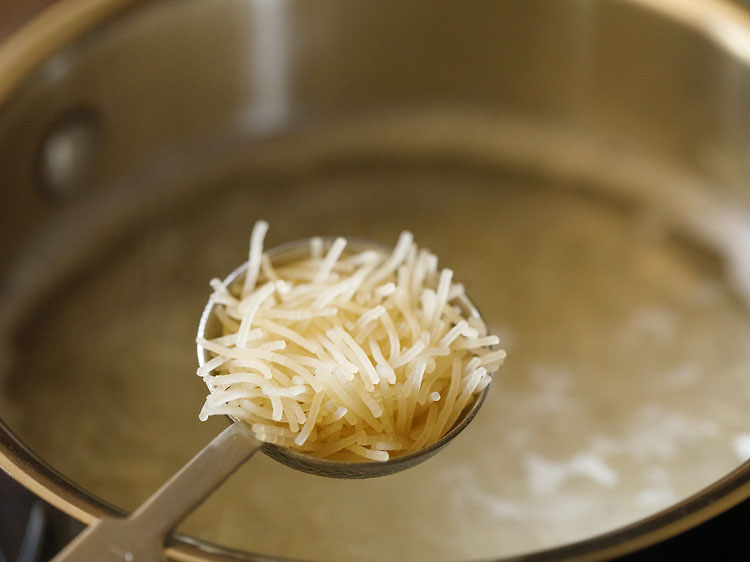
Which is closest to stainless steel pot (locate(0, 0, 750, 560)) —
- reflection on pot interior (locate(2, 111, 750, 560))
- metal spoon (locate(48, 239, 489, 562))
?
reflection on pot interior (locate(2, 111, 750, 560))

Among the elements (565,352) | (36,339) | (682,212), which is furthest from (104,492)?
(682,212)

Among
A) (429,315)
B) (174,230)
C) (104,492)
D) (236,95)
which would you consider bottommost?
(104,492)

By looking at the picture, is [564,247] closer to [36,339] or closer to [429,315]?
[429,315]

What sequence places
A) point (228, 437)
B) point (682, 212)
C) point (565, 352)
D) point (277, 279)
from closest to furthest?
1. point (228, 437)
2. point (277, 279)
3. point (565, 352)
4. point (682, 212)

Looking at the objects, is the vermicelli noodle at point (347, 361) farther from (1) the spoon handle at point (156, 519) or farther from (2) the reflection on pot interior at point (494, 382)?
(2) the reflection on pot interior at point (494, 382)

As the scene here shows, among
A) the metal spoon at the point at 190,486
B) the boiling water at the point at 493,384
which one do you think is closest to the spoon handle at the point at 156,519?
the metal spoon at the point at 190,486

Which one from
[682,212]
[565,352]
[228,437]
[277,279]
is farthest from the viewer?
[682,212]

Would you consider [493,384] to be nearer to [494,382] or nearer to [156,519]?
[494,382]
